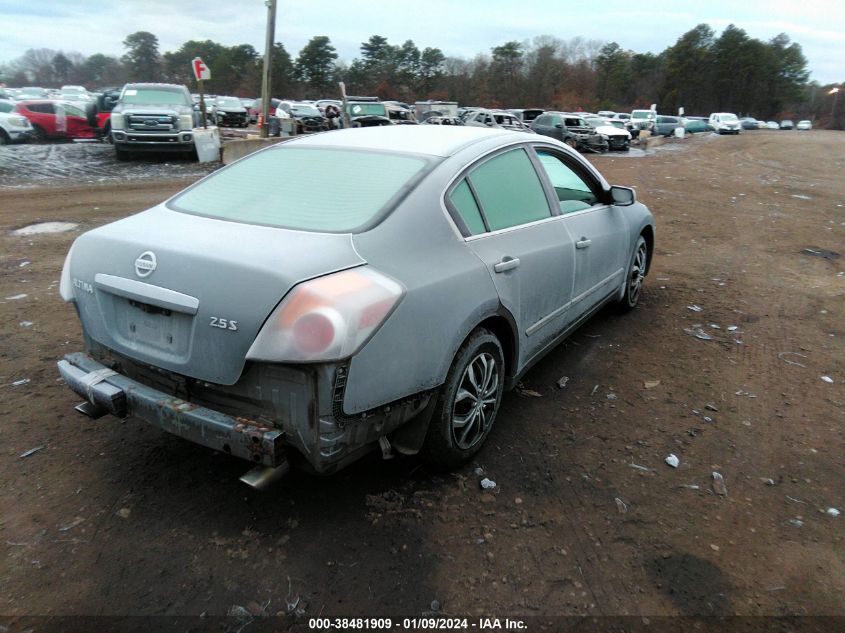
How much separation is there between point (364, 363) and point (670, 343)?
3.41 metres

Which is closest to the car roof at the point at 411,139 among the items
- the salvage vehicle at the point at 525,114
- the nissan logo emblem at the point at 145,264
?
the nissan logo emblem at the point at 145,264

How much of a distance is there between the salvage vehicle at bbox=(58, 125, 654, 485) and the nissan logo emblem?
0.4 inches

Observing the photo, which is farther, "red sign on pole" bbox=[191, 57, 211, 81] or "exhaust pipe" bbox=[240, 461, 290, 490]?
"red sign on pole" bbox=[191, 57, 211, 81]

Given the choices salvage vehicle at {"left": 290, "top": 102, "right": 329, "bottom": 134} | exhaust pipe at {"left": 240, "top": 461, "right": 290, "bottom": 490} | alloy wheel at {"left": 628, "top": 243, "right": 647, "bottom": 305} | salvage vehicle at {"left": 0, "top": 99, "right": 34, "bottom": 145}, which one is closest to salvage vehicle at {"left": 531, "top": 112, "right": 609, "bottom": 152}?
salvage vehicle at {"left": 290, "top": 102, "right": 329, "bottom": 134}

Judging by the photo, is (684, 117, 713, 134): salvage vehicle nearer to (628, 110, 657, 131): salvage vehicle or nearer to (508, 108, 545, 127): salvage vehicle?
(628, 110, 657, 131): salvage vehicle

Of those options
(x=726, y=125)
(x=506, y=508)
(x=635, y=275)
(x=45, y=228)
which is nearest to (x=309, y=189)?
(x=506, y=508)

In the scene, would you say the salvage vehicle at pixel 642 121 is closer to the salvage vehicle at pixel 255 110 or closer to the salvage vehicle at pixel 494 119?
the salvage vehicle at pixel 494 119

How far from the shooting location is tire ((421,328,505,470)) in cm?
286

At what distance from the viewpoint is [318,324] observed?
2242 mm

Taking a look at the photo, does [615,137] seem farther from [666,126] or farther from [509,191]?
[509,191]

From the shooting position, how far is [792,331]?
5.17 m

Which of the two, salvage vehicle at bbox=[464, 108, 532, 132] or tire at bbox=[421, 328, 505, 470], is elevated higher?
salvage vehicle at bbox=[464, 108, 532, 132]

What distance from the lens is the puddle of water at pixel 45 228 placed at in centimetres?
805

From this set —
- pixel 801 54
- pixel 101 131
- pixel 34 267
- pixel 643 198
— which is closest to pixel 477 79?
pixel 801 54
